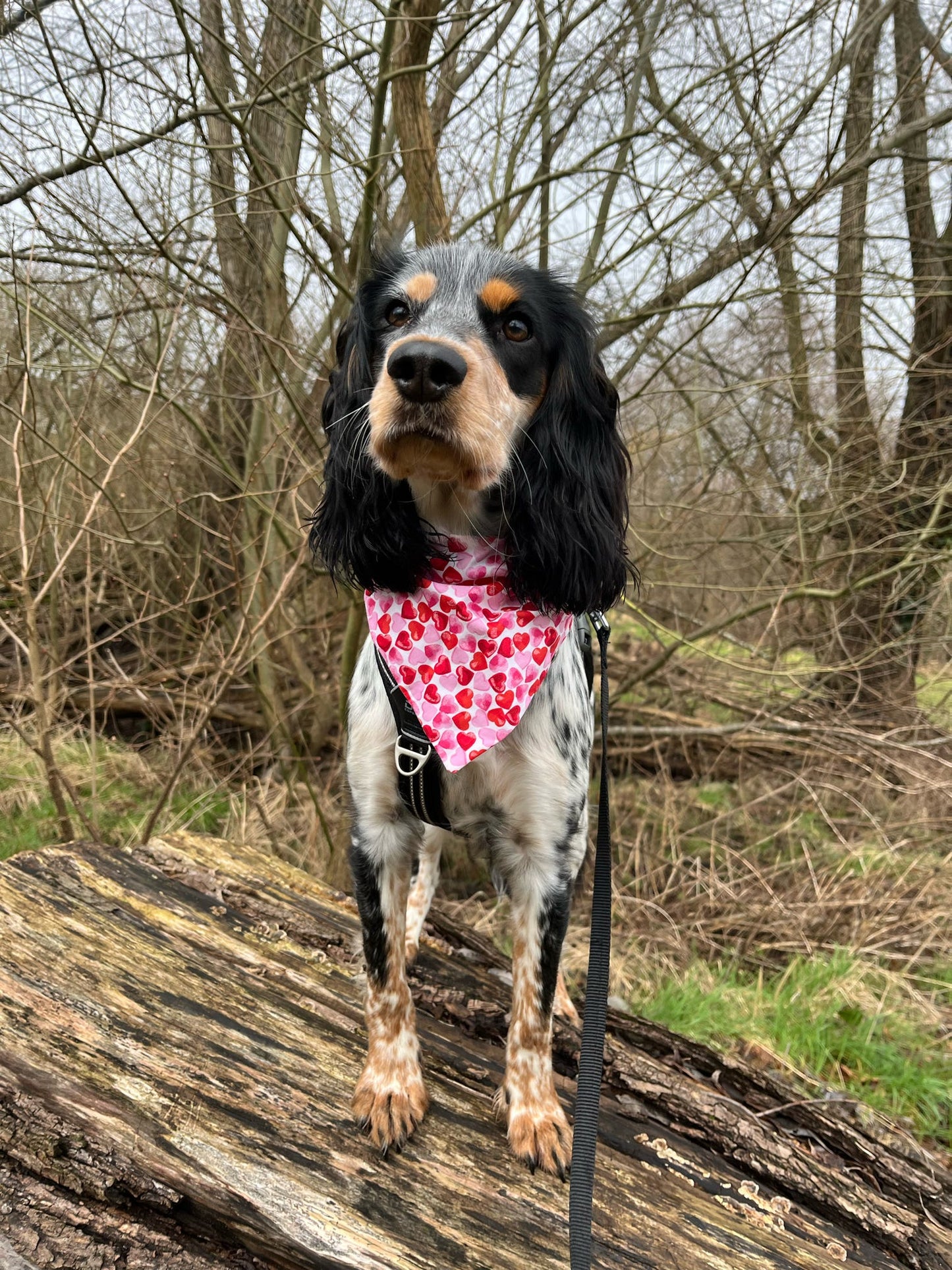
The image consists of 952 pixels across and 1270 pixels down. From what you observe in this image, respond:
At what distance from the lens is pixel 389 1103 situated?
1921 millimetres

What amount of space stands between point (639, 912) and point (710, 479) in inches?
102

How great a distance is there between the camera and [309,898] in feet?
9.66

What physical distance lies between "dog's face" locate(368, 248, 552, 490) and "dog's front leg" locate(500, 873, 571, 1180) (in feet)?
3.54

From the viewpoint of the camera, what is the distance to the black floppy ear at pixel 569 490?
2.08 metres

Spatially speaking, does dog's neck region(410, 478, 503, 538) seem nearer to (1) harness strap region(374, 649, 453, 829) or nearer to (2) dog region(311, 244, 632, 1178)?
(2) dog region(311, 244, 632, 1178)

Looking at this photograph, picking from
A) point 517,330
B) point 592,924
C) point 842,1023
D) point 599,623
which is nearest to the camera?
point 592,924

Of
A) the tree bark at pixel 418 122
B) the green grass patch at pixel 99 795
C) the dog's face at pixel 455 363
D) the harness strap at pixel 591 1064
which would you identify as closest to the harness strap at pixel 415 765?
the harness strap at pixel 591 1064

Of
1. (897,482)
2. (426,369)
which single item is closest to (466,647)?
(426,369)

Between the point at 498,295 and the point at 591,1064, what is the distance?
5.97 ft

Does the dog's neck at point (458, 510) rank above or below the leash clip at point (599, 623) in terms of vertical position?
above

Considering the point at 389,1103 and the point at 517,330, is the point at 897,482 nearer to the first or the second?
the point at 517,330

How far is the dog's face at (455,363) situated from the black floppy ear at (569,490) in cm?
7

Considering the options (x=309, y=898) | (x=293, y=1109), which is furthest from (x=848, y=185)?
(x=293, y=1109)

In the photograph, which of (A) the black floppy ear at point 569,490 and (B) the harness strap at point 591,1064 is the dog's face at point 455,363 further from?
(B) the harness strap at point 591,1064
